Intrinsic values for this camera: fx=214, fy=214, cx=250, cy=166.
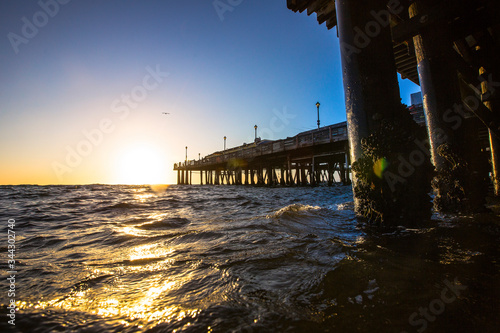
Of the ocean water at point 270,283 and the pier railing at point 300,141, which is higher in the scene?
the pier railing at point 300,141

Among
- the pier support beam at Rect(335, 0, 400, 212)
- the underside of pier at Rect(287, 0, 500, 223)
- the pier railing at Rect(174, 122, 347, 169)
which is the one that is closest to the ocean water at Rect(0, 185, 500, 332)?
the underside of pier at Rect(287, 0, 500, 223)

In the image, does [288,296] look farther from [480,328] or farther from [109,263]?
[109,263]

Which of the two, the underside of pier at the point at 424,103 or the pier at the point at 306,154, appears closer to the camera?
the underside of pier at the point at 424,103

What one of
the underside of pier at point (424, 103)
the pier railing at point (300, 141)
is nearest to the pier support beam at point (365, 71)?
the underside of pier at point (424, 103)

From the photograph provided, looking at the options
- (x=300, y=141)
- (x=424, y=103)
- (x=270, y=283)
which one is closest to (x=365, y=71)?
(x=424, y=103)

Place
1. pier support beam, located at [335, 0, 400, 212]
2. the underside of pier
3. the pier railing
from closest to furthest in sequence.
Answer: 1. the underside of pier
2. pier support beam, located at [335, 0, 400, 212]
3. the pier railing

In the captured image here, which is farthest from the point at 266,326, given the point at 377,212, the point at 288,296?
the point at 377,212

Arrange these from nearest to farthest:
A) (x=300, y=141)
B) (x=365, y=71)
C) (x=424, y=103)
Answer: (x=365, y=71) < (x=424, y=103) < (x=300, y=141)

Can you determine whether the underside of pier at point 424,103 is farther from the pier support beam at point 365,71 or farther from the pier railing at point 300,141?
the pier railing at point 300,141

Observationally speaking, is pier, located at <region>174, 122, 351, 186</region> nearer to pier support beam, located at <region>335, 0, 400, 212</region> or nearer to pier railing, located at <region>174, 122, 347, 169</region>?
pier railing, located at <region>174, 122, 347, 169</region>

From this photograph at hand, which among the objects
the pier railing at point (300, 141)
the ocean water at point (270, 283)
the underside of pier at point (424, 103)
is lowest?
the ocean water at point (270, 283)

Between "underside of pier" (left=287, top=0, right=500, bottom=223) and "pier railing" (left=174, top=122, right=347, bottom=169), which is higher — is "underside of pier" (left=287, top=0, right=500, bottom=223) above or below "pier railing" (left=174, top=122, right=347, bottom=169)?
below

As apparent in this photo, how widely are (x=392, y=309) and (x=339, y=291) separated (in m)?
0.26

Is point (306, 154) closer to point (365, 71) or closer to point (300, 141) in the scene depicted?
point (300, 141)
